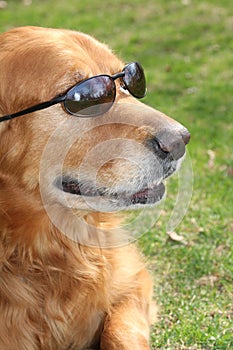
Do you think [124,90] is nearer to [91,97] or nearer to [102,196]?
[91,97]

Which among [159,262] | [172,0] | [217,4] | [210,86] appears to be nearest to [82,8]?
[172,0]

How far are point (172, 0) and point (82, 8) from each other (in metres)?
1.52

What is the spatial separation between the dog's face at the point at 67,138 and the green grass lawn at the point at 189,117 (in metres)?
1.06

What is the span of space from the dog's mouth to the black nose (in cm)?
20

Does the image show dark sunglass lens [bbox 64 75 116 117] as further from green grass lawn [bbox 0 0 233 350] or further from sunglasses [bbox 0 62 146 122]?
green grass lawn [bbox 0 0 233 350]

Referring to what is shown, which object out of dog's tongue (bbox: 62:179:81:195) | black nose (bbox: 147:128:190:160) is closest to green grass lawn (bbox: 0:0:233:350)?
dog's tongue (bbox: 62:179:81:195)

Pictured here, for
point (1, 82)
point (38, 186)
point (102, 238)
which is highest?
point (1, 82)

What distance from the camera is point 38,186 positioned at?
311cm

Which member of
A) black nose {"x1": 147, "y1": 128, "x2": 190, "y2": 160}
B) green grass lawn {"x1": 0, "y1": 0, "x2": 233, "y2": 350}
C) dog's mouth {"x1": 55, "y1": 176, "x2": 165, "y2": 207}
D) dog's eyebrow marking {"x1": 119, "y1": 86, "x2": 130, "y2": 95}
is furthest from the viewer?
green grass lawn {"x1": 0, "y1": 0, "x2": 233, "y2": 350}

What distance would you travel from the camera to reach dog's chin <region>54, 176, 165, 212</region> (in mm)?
3086

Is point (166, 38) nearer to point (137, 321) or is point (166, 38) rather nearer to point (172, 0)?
point (172, 0)

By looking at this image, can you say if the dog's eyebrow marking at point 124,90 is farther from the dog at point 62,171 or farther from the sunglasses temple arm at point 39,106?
the sunglasses temple arm at point 39,106

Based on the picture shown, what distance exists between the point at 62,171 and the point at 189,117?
12.2 feet

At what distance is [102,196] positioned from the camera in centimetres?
310
